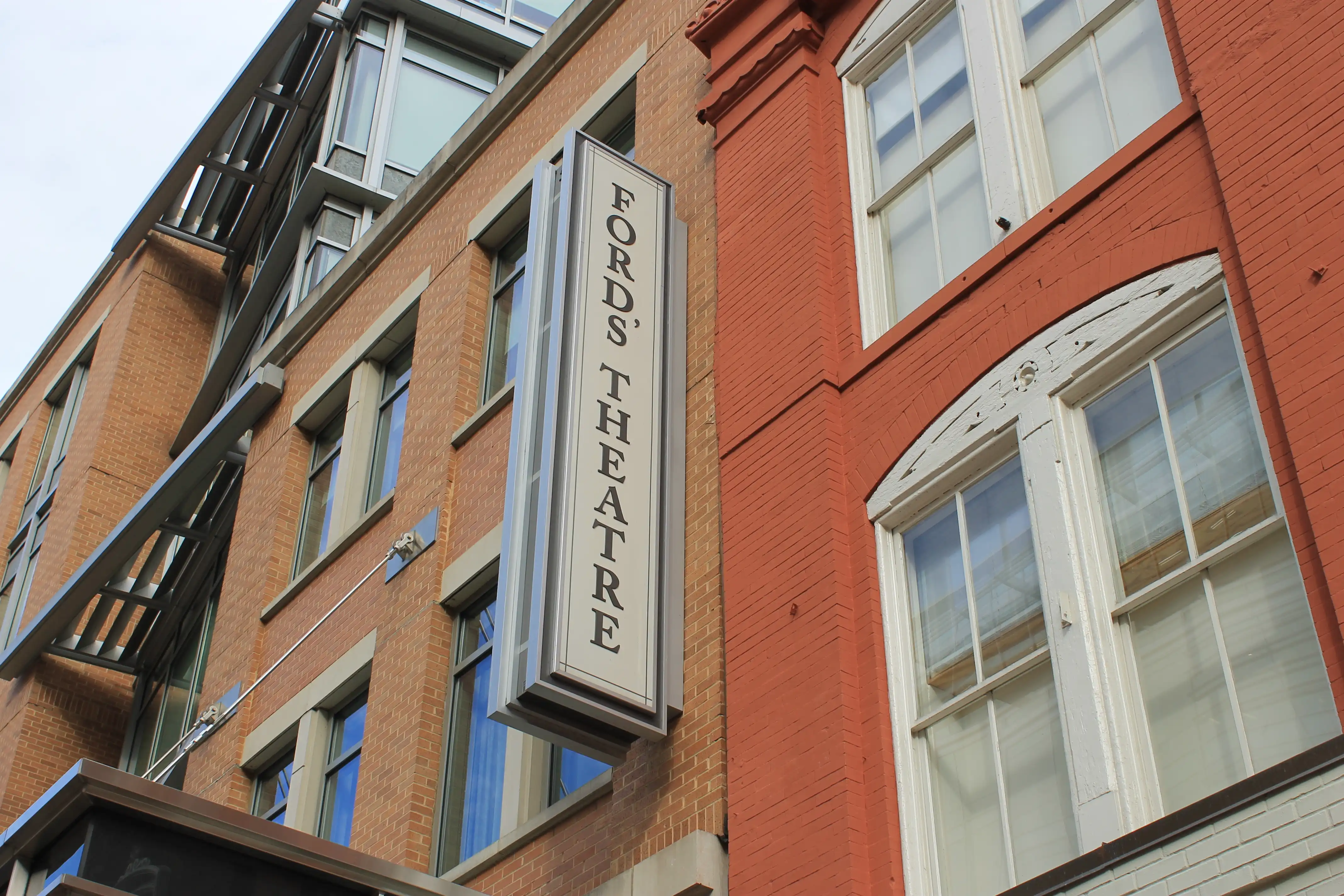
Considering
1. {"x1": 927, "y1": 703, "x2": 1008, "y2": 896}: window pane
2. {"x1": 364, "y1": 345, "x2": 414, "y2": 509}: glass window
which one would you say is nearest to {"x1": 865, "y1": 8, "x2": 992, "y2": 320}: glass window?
{"x1": 927, "y1": 703, "x2": 1008, "y2": 896}: window pane

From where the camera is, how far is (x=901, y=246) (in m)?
9.95

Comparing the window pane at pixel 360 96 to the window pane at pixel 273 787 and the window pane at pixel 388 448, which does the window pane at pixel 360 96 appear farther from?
the window pane at pixel 273 787

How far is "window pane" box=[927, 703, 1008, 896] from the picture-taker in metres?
7.16

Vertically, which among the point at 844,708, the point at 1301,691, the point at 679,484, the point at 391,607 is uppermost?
the point at 391,607

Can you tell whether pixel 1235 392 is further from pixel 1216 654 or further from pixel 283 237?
pixel 283 237

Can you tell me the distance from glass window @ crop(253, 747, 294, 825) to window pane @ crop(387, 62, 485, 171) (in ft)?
34.5

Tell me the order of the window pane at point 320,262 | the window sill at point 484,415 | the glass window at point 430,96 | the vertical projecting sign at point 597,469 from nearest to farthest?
the vertical projecting sign at point 597,469
the window sill at point 484,415
the window pane at point 320,262
the glass window at point 430,96

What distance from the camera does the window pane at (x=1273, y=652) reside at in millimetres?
6055

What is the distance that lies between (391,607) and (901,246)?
5879 millimetres

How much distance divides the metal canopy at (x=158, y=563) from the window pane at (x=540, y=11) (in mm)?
9010

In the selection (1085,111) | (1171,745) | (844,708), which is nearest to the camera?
(1171,745)

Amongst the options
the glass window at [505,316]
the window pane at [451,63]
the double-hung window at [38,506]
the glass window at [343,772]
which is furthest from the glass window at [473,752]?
the double-hung window at [38,506]

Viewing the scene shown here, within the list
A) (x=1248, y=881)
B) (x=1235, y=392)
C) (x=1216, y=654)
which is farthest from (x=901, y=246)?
(x=1248, y=881)

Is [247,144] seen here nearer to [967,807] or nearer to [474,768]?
[474,768]
